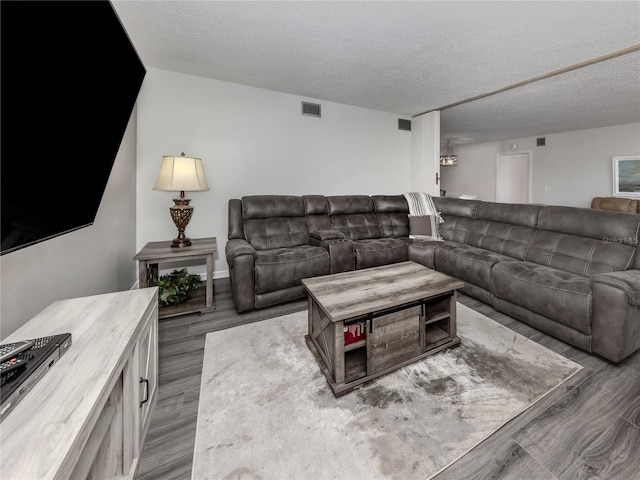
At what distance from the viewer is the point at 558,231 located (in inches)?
102

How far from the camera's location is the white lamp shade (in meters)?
2.44

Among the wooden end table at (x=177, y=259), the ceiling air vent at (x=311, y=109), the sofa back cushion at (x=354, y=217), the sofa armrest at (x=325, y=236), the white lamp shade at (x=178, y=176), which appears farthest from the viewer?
the ceiling air vent at (x=311, y=109)

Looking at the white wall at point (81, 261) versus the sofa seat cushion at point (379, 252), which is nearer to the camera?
the white wall at point (81, 261)

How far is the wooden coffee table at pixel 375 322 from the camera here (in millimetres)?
1520

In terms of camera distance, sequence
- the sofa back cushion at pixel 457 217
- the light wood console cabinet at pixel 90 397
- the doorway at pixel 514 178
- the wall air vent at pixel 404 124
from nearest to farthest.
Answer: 1. the light wood console cabinet at pixel 90 397
2. the sofa back cushion at pixel 457 217
3. the wall air vent at pixel 404 124
4. the doorway at pixel 514 178

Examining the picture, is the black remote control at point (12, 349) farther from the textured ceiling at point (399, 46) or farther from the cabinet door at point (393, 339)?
the textured ceiling at point (399, 46)

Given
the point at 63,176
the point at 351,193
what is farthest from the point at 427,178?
the point at 63,176

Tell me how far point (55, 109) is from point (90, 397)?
1009 millimetres

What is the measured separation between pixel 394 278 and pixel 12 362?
1.90m

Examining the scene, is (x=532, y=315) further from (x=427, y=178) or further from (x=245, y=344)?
(x=427, y=178)

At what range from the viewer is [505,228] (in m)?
3.03

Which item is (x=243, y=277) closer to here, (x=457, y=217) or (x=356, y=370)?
(x=356, y=370)

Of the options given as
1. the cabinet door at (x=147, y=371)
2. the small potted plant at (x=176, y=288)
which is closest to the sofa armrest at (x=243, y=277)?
the small potted plant at (x=176, y=288)

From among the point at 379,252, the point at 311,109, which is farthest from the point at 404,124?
the point at 379,252
